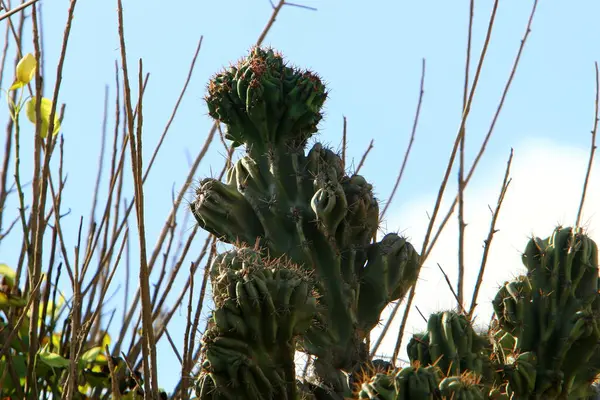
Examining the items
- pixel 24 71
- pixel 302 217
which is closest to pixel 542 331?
pixel 302 217

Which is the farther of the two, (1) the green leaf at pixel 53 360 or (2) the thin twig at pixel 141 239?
(1) the green leaf at pixel 53 360

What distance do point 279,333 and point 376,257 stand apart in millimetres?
574

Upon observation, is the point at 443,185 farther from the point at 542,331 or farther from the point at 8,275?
the point at 8,275

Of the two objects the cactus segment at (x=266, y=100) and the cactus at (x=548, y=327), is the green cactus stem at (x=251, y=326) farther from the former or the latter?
the cactus segment at (x=266, y=100)

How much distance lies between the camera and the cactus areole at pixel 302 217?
3.15 metres

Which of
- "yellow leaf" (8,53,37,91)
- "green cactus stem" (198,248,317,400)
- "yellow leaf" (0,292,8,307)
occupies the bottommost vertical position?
"green cactus stem" (198,248,317,400)

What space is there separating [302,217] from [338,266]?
0.66 ft

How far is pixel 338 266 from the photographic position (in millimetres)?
3217

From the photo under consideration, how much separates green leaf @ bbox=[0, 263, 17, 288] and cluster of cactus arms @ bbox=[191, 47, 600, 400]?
2.37 ft

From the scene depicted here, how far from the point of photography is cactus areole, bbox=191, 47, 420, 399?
10.3 ft

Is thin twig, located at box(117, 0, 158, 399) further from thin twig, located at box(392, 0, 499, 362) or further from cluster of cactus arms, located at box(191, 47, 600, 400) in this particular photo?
thin twig, located at box(392, 0, 499, 362)

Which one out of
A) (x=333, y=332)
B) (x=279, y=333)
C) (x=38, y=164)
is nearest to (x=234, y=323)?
(x=279, y=333)

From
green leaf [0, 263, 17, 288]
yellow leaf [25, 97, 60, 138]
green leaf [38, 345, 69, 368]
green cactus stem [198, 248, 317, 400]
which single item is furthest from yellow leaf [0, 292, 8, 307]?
green cactus stem [198, 248, 317, 400]

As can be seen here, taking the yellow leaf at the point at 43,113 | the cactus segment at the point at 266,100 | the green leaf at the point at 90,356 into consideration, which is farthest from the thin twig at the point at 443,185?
the yellow leaf at the point at 43,113
